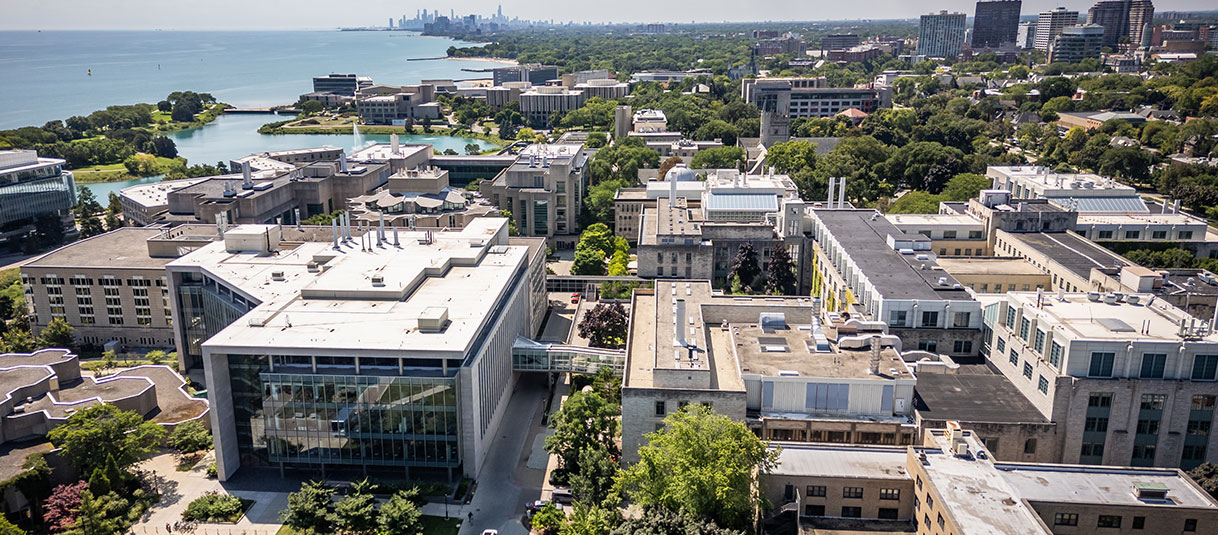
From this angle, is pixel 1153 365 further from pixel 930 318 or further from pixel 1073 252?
pixel 1073 252

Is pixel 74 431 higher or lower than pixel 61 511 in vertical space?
higher

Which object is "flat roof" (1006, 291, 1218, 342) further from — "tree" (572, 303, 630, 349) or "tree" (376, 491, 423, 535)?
"tree" (376, 491, 423, 535)

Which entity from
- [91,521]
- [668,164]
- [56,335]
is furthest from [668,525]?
[668,164]

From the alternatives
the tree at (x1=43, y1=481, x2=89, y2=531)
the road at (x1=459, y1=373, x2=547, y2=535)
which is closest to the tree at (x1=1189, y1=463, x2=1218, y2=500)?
the road at (x1=459, y1=373, x2=547, y2=535)

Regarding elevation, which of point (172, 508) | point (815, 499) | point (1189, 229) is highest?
point (1189, 229)

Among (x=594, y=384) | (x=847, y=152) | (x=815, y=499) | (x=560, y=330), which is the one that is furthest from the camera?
(x=847, y=152)

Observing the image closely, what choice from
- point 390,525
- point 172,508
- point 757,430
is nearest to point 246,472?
point 172,508

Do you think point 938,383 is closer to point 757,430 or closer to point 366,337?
point 757,430
